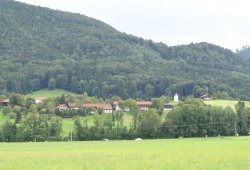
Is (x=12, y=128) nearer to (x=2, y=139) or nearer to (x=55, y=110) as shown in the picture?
(x=2, y=139)

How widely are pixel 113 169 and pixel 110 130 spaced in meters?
85.8

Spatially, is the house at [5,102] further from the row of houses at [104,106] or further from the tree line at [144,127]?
the tree line at [144,127]

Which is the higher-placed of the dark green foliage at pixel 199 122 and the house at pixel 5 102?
the house at pixel 5 102

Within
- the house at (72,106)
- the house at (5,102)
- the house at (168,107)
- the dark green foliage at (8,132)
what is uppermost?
the house at (5,102)

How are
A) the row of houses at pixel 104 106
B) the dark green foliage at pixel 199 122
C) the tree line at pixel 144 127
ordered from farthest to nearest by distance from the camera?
the row of houses at pixel 104 106, the dark green foliage at pixel 199 122, the tree line at pixel 144 127

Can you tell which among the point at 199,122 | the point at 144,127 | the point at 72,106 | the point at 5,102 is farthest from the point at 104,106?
the point at 199,122

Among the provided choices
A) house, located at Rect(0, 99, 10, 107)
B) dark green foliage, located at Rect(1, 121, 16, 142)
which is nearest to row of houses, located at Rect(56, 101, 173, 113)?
house, located at Rect(0, 99, 10, 107)

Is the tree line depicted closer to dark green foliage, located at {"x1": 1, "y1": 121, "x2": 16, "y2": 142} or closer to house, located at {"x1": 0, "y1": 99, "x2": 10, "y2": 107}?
dark green foliage, located at {"x1": 1, "y1": 121, "x2": 16, "y2": 142}

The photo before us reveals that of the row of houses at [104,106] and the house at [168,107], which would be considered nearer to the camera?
the house at [168,107]

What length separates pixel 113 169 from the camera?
114ft

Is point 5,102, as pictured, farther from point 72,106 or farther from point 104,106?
point 104,106

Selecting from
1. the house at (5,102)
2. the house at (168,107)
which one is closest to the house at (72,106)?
the house at (5,102)

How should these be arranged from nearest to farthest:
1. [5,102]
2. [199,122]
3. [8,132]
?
1. [8,132]
2. [199,122]
3. [5,102]

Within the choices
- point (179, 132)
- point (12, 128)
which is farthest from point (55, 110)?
point (179, 132)
